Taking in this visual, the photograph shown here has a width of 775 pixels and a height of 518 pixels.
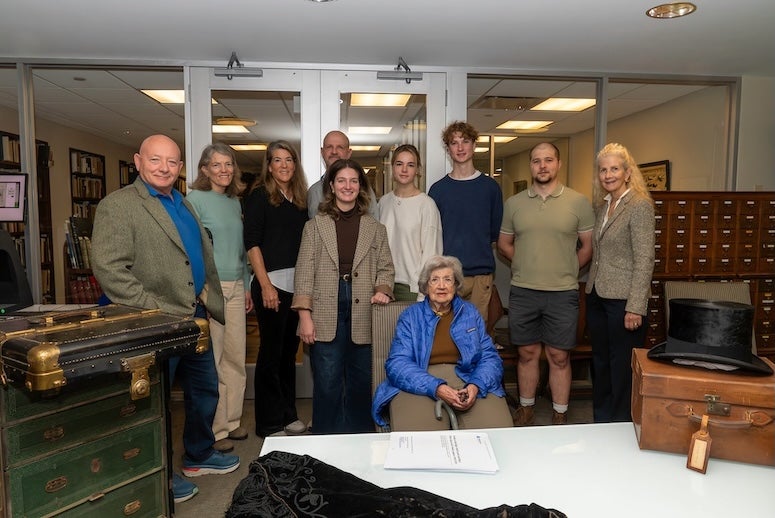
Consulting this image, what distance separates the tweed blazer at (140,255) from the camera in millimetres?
1984

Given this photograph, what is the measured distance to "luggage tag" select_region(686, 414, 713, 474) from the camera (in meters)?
1.16

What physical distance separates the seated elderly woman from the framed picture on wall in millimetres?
A: 3842

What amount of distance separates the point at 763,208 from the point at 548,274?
186cm

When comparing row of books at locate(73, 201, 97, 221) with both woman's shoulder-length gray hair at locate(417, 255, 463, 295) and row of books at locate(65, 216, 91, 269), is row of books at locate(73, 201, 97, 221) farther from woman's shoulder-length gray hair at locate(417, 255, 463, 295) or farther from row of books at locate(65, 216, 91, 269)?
woman's shoulder-length gray hair at locate(417, 255, 463, 295)

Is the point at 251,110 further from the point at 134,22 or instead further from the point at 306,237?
the point at 306,237

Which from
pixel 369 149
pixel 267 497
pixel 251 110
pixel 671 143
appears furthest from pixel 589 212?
pixel 251 110

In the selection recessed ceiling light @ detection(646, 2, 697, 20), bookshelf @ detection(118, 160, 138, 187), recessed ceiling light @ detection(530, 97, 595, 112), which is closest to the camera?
recessed ceiling light @ detection(646, 2, 697, 20)

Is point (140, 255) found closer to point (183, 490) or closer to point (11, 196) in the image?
point (183, 490)

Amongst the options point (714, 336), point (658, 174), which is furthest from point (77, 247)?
point (658, 174)

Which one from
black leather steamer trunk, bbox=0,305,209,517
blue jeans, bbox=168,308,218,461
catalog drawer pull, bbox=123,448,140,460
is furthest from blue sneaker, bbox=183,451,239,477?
catalog drawer pull, bbox=123,448,140,460

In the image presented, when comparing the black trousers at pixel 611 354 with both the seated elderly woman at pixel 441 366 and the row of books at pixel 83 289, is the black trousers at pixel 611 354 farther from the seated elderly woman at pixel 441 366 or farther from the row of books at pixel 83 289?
the row of books at pixel 83 289

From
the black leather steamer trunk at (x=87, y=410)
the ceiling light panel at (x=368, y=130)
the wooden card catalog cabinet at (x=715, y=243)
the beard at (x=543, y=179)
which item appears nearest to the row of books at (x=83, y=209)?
the ceiling light panel at (x=368, y=130)

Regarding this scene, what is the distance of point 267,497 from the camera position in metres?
0.86

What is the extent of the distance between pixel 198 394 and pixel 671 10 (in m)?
2.85
